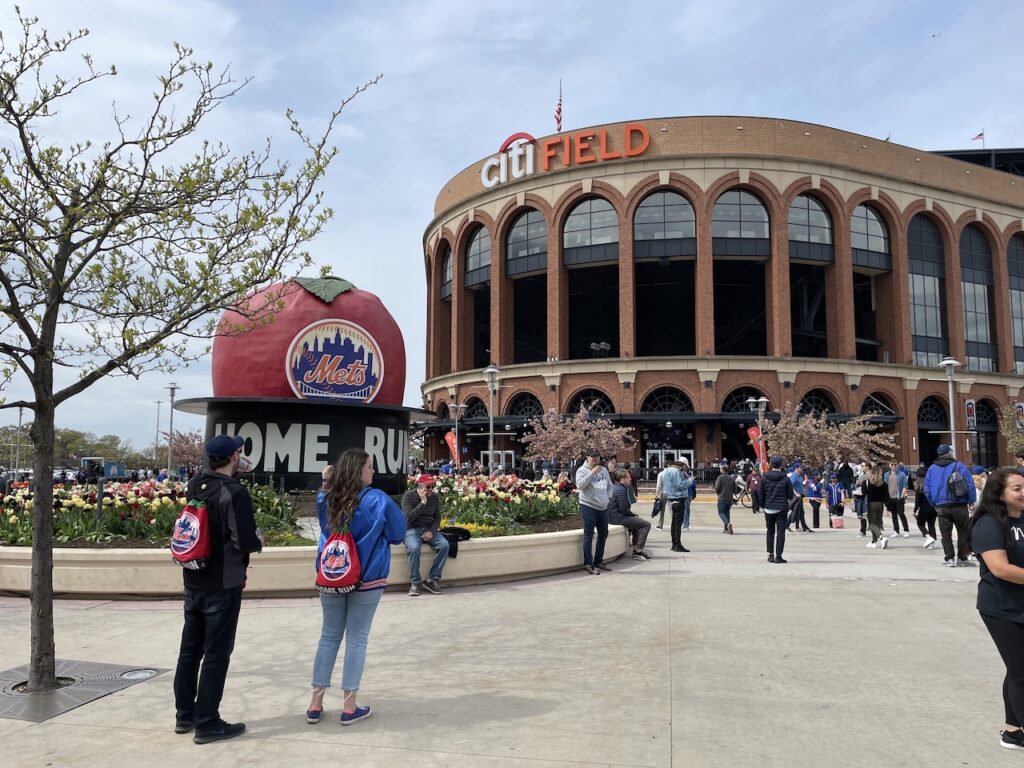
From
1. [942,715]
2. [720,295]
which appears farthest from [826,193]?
[942,715]

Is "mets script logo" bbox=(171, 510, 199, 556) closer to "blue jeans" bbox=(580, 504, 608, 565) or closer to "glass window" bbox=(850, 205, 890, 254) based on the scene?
"blue jeans" bbox=(580, 504, 608, 565)

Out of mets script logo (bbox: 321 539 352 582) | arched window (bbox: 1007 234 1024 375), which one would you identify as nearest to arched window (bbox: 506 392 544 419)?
arched window (bbox: 1007 234 1024 375)

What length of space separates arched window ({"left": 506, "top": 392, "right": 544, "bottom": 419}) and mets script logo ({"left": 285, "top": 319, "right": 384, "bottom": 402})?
97.0ft

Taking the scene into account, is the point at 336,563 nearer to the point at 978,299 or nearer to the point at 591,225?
the point at 591,225

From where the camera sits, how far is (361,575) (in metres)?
4.54

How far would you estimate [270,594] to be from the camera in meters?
8.62

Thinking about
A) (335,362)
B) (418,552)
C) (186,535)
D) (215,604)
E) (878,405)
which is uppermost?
(878,405)

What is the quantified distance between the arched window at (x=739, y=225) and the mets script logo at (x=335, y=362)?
32159 mm

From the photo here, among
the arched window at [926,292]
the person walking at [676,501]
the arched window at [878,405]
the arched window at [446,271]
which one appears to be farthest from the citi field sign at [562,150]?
the person walking at [676,501]

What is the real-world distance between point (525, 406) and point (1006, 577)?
42.2 meters

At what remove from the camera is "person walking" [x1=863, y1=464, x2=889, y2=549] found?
14.4 m

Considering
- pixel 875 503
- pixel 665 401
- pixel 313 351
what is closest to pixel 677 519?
pixel 875 503

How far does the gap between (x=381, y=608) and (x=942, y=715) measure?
5.35 m

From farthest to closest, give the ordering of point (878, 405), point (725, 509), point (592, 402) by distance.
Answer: point (878, 405)
point (592, 402)
point (725, 509)
